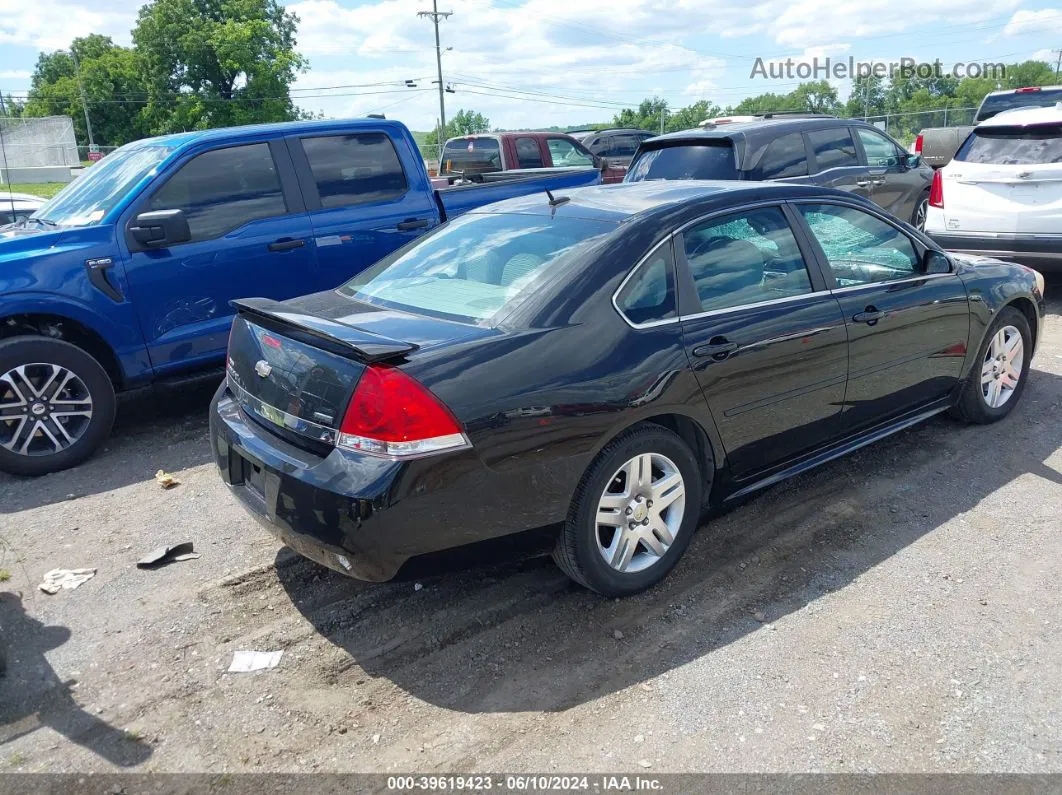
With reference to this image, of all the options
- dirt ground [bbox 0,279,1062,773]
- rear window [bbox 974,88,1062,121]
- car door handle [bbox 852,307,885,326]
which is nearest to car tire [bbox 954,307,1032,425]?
dirt ground [bbox 0,279,1062,773]

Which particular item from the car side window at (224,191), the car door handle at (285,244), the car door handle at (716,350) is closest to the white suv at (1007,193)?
the car door handle at (716,350)

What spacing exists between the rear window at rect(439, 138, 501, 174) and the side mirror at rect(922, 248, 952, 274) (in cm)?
990

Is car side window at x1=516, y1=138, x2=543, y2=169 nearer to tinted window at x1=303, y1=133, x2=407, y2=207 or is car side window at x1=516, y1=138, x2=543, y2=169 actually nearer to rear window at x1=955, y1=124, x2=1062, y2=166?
rear window at x1=955, y1=124, x2=1062, y2=166

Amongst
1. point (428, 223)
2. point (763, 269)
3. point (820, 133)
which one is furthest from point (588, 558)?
point (820, 133)

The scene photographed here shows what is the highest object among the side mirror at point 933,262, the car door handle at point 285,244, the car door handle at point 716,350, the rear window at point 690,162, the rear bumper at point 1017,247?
the rear window at point 690,162

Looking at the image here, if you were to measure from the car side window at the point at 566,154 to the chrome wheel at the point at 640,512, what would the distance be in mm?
11685

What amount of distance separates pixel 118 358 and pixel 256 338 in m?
2.38

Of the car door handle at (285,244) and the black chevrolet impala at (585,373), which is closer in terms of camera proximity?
the black chevrolet impala at (585,373)

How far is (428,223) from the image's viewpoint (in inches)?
269

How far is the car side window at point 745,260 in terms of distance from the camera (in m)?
3.87

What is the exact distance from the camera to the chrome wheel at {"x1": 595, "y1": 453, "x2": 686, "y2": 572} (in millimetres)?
3500

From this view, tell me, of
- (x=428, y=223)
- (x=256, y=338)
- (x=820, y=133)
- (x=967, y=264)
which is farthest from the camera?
(x=820, y=133)

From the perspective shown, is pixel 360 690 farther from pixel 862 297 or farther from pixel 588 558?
pixel 862 297

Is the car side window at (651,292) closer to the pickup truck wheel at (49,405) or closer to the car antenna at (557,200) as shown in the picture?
the car antenna at (557,200)
